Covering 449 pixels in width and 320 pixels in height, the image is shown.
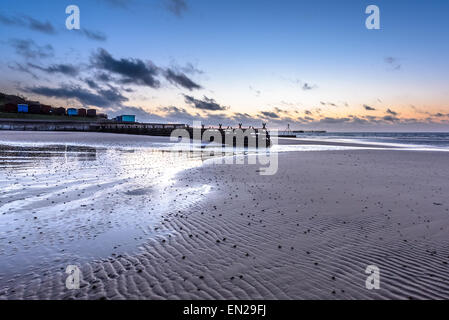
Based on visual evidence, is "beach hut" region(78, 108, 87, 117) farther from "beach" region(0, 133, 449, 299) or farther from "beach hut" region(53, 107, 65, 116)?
"beach" region(0, 133, 449, 299)

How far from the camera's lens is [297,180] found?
50.4 feet

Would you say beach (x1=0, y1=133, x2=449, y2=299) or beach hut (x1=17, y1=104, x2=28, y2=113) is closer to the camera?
beach (x1=0, y1=133, x2=449, y2=299)

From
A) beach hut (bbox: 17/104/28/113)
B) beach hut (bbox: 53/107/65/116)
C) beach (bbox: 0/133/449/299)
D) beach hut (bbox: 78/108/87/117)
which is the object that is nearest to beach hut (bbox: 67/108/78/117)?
beach hut (bbox: 78/108/87/117)

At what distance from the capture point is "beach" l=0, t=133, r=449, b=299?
495 centimetres

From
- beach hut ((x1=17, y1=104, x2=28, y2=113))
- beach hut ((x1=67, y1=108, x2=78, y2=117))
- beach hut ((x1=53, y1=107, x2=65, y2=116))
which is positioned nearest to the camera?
beach hut ((x1=17, y1=104, x2=28, y2=113))

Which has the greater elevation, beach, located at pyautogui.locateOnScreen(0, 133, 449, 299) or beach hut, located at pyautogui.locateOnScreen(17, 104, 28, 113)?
beach hut, located at pyautogui.locateOnScreen(17, 104, 28, 113)

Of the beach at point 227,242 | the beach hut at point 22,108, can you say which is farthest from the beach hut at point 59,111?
the beach at point 227,242

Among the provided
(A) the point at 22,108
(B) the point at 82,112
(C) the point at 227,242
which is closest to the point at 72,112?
(B) the point at 82,112

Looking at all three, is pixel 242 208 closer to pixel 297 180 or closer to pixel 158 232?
pixel 158 232

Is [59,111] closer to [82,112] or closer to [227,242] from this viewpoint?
[82,112]

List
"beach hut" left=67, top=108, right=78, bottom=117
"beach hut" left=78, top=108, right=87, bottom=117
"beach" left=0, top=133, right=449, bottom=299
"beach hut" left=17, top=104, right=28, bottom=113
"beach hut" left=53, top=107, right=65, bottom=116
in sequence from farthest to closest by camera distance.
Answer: "beach hut" left=78, top=108, right=87, bottom=117 < "beach hut" left=67, top=108, right=78, bottom=117 < "beach hut" left=53, top=107, right=65, bottom=116 < "beach hut" left=17, top=104, right=28, bottom=113 < "beach" left=0, top=133, right=449, bottom=299

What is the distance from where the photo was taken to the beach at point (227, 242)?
4.95 m

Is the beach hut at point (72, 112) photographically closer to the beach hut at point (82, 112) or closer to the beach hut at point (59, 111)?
the beach hut at point (82, 112)

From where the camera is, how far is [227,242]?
7012 millimetres
